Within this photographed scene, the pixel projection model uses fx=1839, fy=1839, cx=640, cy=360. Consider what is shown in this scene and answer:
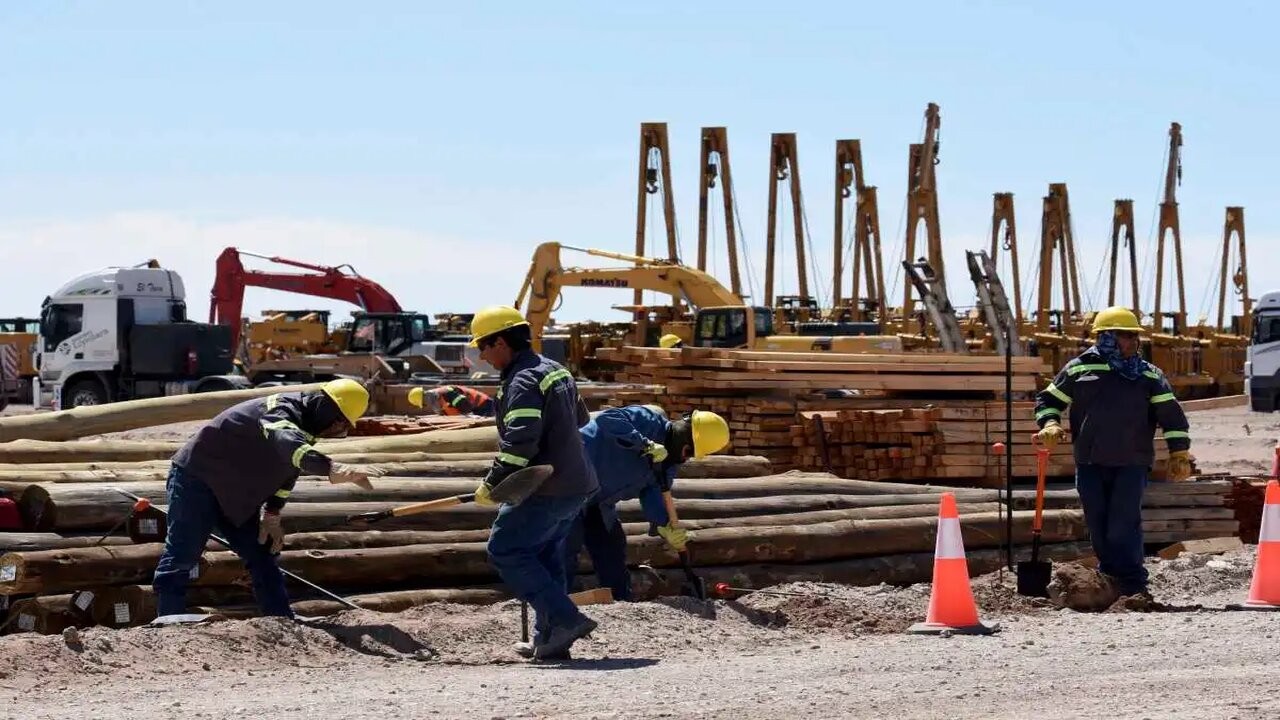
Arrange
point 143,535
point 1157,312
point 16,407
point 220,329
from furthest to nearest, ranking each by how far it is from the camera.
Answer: point 1157,312 < point 16,407 < point 220,329 < point 143,535

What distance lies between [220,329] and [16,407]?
14.7 m

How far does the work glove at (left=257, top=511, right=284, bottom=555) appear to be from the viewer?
9.51 m

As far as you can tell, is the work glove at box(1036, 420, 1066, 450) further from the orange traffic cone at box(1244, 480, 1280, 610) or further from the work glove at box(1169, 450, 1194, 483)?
the orange traffic cone at box(1244, 480, 1280, 610)

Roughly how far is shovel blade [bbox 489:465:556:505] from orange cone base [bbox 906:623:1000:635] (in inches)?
96.3

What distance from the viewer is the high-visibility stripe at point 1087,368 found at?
11242 mm

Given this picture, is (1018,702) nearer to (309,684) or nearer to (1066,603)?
(309,684)

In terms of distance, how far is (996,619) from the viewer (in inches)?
410

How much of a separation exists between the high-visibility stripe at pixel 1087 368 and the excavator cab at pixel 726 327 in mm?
19979

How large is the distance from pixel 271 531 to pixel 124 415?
10.7m

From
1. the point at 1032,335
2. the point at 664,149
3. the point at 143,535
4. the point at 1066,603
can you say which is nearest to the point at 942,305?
the point at 1066,603

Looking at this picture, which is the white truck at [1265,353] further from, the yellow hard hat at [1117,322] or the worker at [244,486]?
the worker at [244,486]

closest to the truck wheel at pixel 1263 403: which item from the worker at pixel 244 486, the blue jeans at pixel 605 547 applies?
the blue jeans at pixel 605 547

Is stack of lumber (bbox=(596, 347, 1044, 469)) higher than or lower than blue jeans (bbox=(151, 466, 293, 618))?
higher

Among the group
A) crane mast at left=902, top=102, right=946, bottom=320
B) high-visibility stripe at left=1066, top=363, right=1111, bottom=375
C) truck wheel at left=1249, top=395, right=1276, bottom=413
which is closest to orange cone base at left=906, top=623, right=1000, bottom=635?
high-visibility stripe at left=1066, top=363, right=1111, bottom=375
